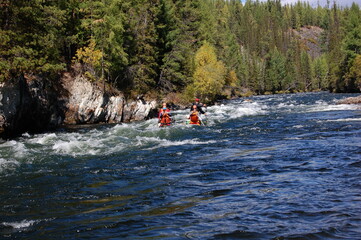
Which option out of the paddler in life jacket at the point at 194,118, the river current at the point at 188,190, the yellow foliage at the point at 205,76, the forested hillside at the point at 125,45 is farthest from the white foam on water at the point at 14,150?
the yellow foliage at the point at 205,76

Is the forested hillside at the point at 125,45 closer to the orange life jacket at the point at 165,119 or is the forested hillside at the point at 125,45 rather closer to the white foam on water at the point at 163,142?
the orange life jacket at the point at 165,119

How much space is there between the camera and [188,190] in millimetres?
8602

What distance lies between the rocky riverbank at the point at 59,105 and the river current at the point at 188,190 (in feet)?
18.2

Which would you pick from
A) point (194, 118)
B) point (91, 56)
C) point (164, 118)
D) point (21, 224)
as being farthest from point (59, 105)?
point (21, 224)

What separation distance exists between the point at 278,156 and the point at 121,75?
25756 mm

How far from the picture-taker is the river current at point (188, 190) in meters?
6.09

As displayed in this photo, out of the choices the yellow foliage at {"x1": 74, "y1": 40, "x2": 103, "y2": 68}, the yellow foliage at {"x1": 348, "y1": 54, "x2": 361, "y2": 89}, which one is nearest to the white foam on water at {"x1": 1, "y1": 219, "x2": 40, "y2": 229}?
the yellow foliage at {"x1": 74, "y1": 40, "x2": 103, "y2": 68}

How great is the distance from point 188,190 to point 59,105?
2181 cm

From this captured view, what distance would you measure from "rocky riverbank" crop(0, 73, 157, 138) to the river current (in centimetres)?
556

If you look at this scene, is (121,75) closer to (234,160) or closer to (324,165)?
(234,160)

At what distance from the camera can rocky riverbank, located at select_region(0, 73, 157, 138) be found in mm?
20747

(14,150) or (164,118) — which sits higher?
(164,118)

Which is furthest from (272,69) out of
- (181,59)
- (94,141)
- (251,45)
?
(94,141)

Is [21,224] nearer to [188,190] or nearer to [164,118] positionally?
[188,190]
